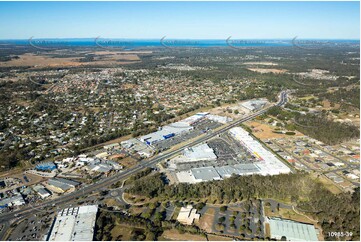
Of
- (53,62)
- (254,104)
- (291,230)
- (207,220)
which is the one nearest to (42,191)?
(207,220)

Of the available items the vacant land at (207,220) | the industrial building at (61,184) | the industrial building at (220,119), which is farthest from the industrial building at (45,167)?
the industrial building at (220,119)

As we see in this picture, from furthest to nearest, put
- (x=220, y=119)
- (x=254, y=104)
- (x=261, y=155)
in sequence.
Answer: (x=254, y=104), (x=220, y=119), (x=261, y=155)

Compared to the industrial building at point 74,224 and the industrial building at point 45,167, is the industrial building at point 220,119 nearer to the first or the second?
the industrial building at point 45,167

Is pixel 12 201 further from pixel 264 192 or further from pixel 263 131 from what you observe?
pixel 263 131

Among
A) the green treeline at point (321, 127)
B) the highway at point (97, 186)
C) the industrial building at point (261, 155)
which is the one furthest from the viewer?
the green treeline at point (321, 127)

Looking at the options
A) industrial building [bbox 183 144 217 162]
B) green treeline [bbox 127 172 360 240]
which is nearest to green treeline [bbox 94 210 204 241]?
green treeline [bbox 127 172 360 240]

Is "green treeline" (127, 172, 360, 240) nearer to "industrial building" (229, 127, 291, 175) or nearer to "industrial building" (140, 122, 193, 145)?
"industrial building" (229, 127, 291, 175)
